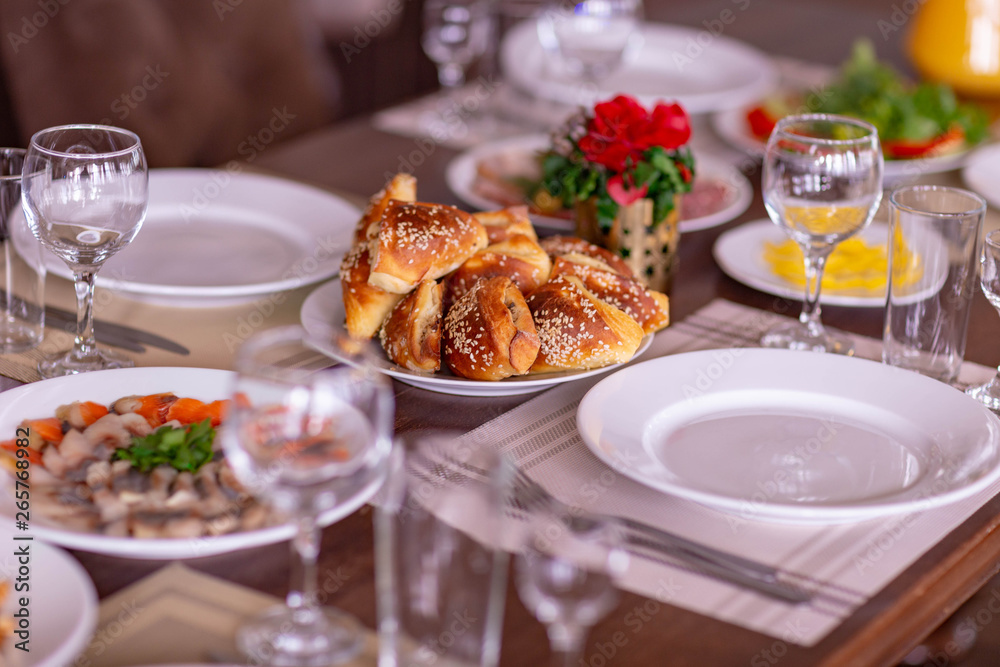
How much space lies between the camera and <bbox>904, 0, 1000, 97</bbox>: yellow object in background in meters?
2.18

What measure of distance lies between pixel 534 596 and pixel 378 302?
0.55 metres

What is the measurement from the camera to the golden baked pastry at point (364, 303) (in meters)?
1.17

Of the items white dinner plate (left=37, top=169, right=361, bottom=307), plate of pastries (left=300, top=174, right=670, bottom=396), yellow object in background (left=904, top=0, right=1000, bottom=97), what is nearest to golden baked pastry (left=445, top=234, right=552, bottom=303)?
plate of pastries (left=300, top=174, right=670, bottom=396)

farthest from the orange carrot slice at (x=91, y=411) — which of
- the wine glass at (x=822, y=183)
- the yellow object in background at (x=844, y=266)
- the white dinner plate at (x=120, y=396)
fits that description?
the yellow object in background at (x=844, y=266)

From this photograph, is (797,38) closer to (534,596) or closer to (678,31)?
(678,31)

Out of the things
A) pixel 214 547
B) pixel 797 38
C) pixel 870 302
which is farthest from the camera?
pixel 797 38

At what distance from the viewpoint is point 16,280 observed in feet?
4.24

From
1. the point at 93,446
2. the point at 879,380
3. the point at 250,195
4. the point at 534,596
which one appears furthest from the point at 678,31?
the point at 534,596

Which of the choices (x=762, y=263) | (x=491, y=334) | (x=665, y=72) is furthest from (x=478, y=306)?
(x=665, y=72)

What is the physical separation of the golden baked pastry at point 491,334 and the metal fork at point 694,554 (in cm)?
16

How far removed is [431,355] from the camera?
1.11 m

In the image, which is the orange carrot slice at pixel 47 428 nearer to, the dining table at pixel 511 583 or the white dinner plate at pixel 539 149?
the dining table at pixel 511 583

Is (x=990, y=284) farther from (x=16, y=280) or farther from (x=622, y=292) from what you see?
(x=16, y=280)

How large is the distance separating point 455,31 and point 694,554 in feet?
4.50
